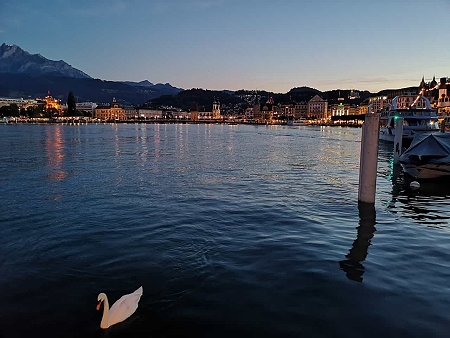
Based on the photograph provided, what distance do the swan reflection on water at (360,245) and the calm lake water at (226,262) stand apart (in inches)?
1.8

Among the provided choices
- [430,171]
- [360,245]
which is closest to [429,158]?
[430,171]

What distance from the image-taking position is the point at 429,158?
72.5ft

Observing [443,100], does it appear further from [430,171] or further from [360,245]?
[360,245]

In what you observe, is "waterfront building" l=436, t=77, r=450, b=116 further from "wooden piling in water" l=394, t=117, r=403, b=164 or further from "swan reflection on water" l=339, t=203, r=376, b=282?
"swan reflection on water" l=339, t=203, r=376, b=282

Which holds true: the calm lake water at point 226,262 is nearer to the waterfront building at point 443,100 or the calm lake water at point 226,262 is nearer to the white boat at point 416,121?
the white boat at point 416,121

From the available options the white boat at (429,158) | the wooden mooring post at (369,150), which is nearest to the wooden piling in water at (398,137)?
the white boat at (429,158)

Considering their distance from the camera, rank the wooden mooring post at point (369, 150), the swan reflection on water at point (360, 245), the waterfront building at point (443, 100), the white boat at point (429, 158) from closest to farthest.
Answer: the swan reflection on water at point (360, 245), the wooden mooring post at point (369, 150), the white boat at point (429, 158), the waterfront building at point (443, 100)

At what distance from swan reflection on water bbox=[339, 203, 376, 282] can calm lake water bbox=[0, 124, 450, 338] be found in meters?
0.04

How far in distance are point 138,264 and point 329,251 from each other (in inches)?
186

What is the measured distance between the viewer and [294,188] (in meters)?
18.8

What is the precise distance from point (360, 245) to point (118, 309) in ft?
21.8

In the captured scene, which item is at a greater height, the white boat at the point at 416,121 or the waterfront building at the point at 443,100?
the waterfront building at the point at 443,100

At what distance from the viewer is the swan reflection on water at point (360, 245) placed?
27.0ft

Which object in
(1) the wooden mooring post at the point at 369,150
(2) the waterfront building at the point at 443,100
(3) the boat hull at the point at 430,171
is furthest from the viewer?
(2) the waterfront building at the point at 443,100
